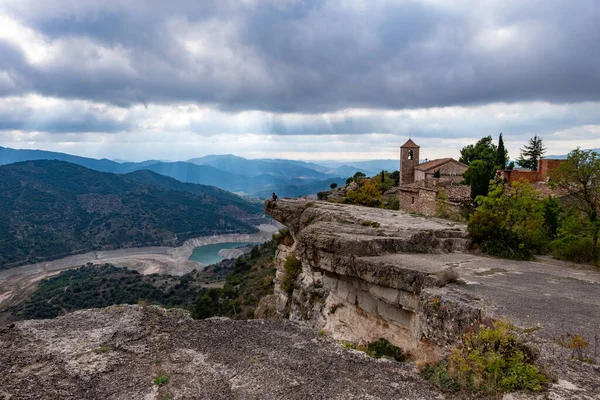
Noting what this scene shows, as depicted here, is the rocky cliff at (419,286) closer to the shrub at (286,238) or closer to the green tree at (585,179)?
the green tree at (585,179)

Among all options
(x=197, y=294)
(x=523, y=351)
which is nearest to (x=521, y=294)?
(x=523, y=351)

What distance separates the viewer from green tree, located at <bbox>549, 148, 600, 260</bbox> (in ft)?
47.2

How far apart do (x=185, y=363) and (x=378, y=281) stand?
245 inches

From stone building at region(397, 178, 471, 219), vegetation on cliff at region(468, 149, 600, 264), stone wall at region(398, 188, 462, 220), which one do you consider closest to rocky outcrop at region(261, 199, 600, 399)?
vegetation on cliff at region(468, 149, 600, 264)

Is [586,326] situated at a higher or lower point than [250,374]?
higher

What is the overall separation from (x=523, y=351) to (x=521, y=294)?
3.47 meters

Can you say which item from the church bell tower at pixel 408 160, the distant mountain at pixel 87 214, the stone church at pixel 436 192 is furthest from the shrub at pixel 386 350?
the distant mountain at pixel 87 214

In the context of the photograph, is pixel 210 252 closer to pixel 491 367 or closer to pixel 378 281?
pixel 378 281

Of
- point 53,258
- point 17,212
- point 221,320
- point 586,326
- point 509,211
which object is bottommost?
point 53,258

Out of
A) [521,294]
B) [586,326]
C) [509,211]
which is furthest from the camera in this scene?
[509,211]

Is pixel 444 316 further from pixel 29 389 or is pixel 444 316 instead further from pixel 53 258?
pixel 53 258

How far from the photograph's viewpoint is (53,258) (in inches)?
4013

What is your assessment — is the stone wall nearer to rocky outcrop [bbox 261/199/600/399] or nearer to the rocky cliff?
the rocky cliff

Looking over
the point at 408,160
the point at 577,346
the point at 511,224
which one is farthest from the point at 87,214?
the point at 577,346
